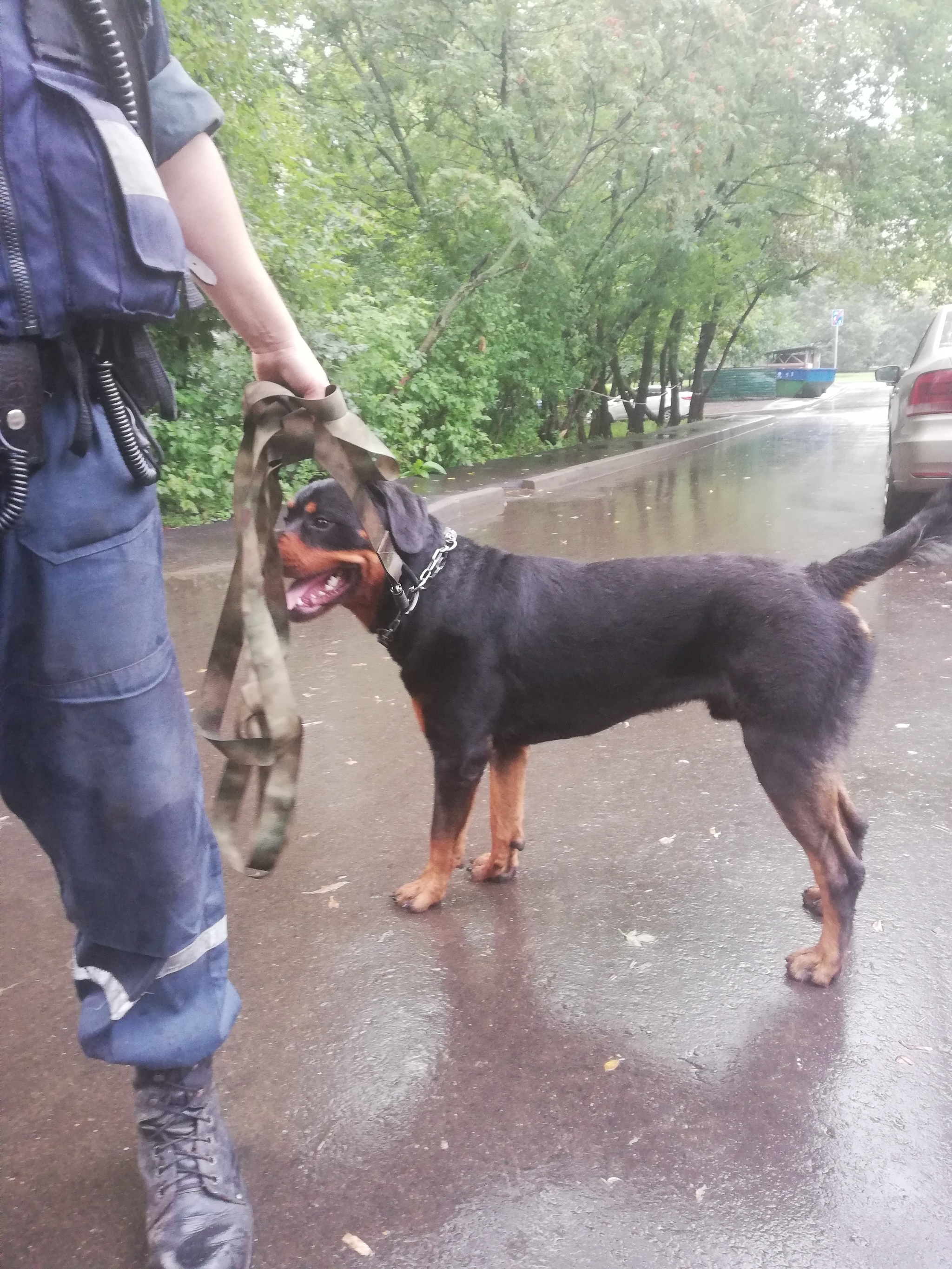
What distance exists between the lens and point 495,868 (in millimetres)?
3236

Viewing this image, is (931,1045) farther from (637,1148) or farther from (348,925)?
Result: (348,925)

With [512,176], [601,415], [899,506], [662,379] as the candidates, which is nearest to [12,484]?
[899,506]

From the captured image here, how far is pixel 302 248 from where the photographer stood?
972 centimetres

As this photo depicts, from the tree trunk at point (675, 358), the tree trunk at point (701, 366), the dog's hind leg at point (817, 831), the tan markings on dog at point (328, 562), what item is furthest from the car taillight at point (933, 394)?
the tree trunk at point (701, 366)

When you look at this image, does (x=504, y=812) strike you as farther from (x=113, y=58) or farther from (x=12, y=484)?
(x=113, y=58)

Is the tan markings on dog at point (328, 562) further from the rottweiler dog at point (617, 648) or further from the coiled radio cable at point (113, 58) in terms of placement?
the coiled radio cable at point (113, 58)

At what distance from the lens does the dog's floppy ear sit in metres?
2.75

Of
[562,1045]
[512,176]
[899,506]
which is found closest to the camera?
[562,1045]

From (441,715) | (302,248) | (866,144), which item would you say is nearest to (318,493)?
(441,715)

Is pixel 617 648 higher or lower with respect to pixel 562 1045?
higher

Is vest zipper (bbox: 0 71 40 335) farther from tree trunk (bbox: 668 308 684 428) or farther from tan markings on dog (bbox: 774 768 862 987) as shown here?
tree trunk (bbox: 668 308 684 428)

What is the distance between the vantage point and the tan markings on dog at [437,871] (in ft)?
9.95

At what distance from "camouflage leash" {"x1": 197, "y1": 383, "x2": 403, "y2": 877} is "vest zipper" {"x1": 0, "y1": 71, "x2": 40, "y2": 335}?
0.57 metres

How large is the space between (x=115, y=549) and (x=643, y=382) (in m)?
22.7
